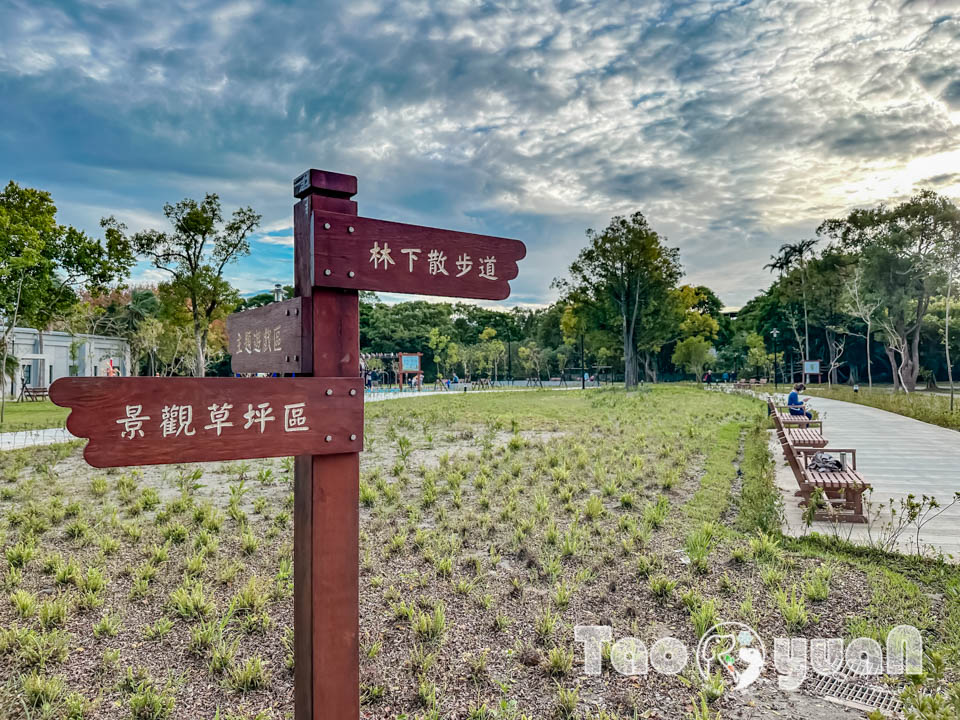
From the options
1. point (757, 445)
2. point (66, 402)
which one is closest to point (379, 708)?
point (66, 402)

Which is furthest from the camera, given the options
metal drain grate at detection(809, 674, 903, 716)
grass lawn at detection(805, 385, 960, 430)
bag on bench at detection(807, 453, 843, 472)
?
grass lawn at detection(805, 385, 960, 430)

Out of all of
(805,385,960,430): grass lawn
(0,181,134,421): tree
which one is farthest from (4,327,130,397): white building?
(805,385,960,430): grass lawn

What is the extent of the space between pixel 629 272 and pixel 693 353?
1534 cm

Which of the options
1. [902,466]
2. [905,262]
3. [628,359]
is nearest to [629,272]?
[628,359]

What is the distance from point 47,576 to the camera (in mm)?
4379

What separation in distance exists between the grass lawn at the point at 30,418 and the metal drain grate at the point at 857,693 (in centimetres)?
1395

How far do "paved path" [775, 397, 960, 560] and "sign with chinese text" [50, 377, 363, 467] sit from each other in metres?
5.37

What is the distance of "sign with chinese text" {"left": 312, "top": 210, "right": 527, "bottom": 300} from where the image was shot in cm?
226

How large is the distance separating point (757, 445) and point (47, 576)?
1050 centimetres

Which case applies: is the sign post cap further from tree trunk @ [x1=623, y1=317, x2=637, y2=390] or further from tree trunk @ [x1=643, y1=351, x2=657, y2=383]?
tree trunk @ [x1=643, y1=351, x2=657, y2=383]

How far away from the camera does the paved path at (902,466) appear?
5844mm

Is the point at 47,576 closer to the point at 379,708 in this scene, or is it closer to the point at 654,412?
the point at 379,708

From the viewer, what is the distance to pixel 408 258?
97.3 inches

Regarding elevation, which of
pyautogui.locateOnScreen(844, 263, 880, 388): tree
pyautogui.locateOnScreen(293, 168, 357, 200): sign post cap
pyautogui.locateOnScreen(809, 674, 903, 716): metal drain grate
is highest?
pyautogui.locateOnScreen(844, 263, 880, 388): tree
